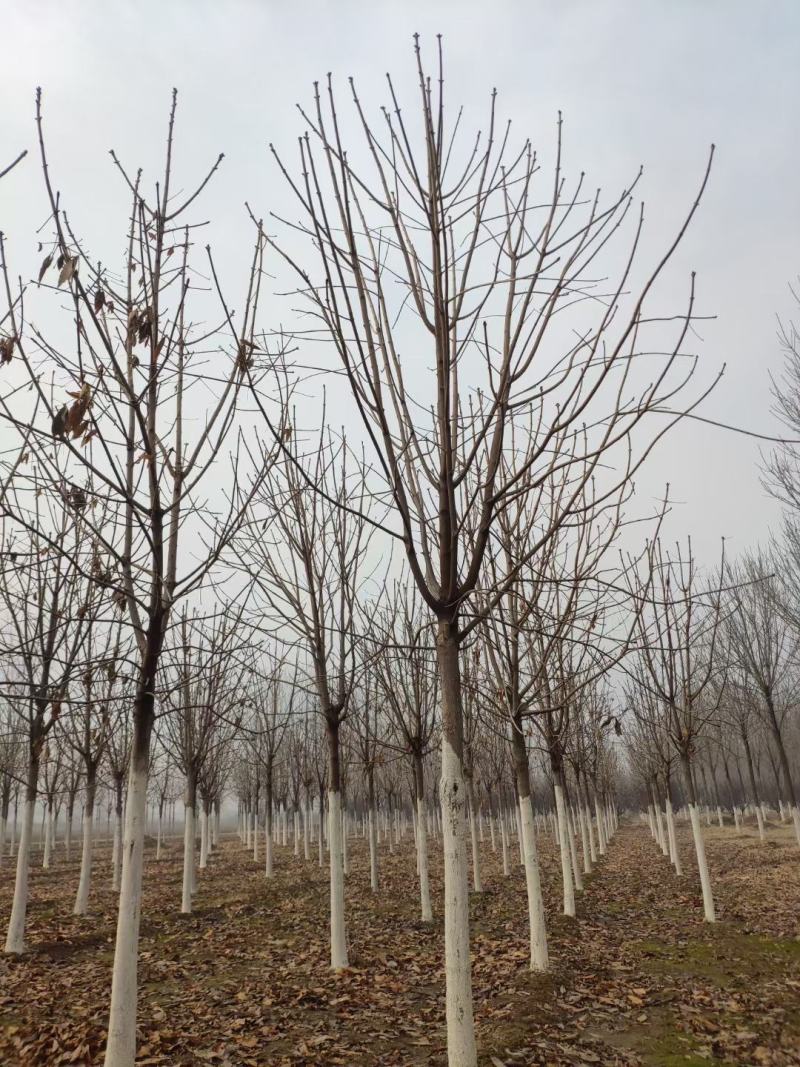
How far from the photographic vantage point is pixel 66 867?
21891 millimetres

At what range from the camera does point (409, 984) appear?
22.9ft

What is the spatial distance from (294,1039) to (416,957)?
124 inches

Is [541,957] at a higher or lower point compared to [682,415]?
lower

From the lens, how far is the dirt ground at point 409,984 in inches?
198

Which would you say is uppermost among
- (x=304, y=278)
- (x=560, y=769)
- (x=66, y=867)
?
(x=304, y=278)

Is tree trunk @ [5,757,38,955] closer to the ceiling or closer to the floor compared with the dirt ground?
closer to the ceiling

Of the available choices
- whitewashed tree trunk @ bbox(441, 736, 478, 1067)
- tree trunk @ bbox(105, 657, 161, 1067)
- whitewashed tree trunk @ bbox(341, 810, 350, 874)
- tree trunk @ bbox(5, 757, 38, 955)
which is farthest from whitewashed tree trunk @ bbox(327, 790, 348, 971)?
whitewashed tree trunk @ bbox(441, 736, 478, 1067)

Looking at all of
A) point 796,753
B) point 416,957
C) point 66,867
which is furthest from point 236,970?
point 796,753

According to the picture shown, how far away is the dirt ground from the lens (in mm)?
5020

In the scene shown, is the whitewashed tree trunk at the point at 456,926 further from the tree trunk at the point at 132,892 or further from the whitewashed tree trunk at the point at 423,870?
the whitewashed tree trunk at the point at 423,870

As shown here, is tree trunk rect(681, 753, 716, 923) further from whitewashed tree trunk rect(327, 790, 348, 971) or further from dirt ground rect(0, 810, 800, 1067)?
whitewashed tree trunk rect(327, 790, 348, 971)

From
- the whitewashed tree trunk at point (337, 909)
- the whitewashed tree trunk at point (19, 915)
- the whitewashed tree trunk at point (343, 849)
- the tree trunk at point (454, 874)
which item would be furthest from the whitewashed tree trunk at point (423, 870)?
the tree trunk at point (454, 874)

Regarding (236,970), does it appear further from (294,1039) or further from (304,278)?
(304,278)

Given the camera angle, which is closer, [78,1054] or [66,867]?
[78,1054]
